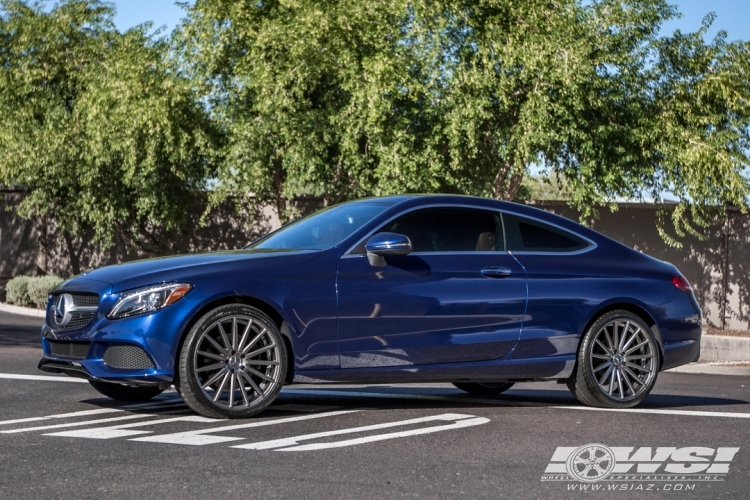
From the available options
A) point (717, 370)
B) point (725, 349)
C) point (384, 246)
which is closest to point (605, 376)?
point (384, 246)

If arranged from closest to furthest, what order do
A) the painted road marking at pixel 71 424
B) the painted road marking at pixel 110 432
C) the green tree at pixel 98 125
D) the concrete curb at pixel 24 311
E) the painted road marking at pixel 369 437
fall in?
the painted road marking at pixel 369 437 → the painted road marking at pixel 110 432 → the painted road marking at pixel 71 424 → the green tree at pixel 98 125 → the concrete curb at pixel 24 311

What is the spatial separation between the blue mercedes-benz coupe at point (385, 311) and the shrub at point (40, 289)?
1413 cm

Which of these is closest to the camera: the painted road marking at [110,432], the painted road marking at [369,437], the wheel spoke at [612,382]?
the painted road marking at [369,437]

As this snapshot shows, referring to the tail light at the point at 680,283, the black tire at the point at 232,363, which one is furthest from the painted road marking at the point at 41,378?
the tail light at the point at 680,283

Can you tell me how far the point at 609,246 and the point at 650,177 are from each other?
12.0 metres

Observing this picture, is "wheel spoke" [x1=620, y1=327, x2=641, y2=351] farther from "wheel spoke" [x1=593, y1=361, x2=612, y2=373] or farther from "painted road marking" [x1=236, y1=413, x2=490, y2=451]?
"painted road marking" [x1=236, y1=413, x2=490, y2=451]

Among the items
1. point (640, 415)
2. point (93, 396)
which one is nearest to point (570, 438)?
point (640, 415)

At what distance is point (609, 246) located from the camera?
8.75m

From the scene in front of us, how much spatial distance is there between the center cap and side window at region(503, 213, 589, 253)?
2.30 meters

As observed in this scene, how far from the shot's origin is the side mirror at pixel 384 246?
7.59 meters

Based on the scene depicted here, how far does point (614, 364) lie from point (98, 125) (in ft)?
47.3

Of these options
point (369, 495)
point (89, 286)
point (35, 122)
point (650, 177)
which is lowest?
point (369, 495)

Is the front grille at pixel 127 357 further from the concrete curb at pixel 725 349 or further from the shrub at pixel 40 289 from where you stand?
the shrub at pixel 40 289

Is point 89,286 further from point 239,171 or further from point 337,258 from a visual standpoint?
point 239,171
